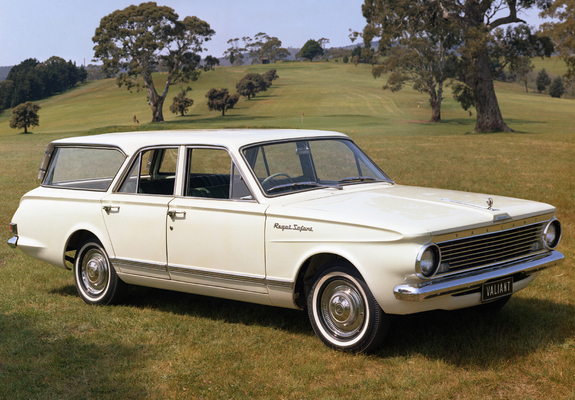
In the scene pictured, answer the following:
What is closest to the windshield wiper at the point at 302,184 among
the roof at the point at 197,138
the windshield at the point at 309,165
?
the windshield at the point at 309,165

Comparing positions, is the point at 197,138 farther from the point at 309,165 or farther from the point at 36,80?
the point at 36,80

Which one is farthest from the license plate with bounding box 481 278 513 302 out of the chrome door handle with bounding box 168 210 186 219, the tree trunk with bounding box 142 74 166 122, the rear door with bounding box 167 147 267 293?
the tree trunk with bounding box 142 74 166 122

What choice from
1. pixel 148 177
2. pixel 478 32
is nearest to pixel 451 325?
pixel 148 177

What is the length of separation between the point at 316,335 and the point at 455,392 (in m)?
1.38

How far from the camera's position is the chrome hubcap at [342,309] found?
4.73m

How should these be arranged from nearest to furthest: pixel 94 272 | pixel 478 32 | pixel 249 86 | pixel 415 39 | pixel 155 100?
pixel 94 272, pixel 478 32, pixel 415 39, pixel 155 100, pixel 249 86

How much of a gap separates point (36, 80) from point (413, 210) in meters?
123

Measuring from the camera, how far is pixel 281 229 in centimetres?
497

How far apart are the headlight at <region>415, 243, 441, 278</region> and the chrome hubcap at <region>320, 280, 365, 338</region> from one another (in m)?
0.57

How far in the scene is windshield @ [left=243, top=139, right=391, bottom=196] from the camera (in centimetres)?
548

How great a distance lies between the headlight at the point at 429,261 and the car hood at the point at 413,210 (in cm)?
13

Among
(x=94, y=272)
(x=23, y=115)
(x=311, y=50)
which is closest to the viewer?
(x=94, y=272)

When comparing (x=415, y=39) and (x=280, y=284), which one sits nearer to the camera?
(x=280, y=284)

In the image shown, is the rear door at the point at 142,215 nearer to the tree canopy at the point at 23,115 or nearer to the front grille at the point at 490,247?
the front grille at the point at 490,247
